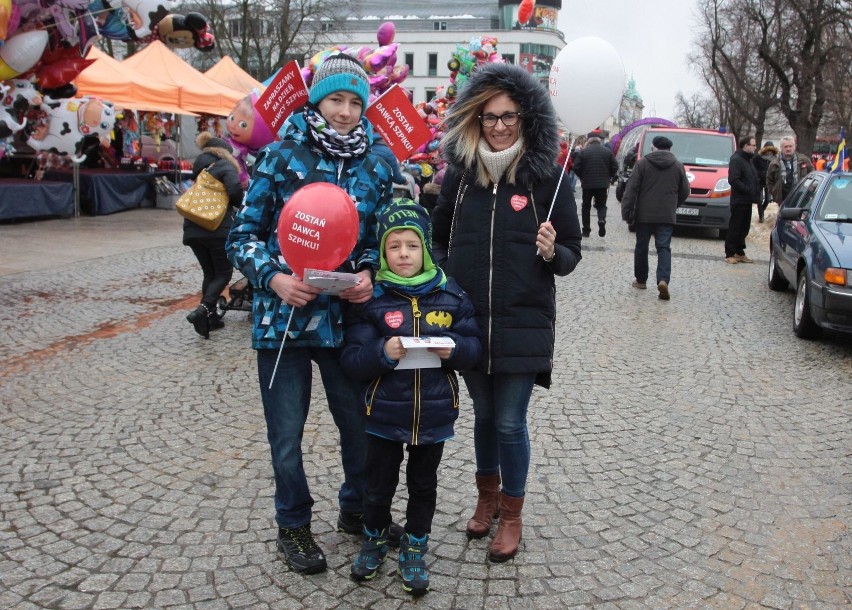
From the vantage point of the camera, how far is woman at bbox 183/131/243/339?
21.2 ft

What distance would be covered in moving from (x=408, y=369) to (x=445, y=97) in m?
12.4

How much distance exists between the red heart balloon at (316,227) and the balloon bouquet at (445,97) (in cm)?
917

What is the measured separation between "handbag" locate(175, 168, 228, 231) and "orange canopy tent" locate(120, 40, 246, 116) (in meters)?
12.0

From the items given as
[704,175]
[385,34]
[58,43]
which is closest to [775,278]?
[704,175]

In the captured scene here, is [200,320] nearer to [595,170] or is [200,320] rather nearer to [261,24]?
[595,170]

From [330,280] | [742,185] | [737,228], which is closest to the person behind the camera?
[330,280]

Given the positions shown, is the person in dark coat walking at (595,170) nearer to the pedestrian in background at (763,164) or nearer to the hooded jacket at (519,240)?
the pedestrian in background at (763,164)

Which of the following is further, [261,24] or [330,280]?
[261,24]

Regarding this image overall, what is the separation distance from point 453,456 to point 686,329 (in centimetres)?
422

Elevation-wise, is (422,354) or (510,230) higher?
(510,230)

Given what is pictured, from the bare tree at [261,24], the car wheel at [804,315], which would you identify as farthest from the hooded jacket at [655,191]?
the bare tree at [261,24]

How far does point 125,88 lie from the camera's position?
16312 mm

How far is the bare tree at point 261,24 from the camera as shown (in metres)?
36.1

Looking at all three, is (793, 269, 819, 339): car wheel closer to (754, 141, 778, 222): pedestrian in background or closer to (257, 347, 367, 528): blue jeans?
(754, 141, 778, 222): pedestrian in background
